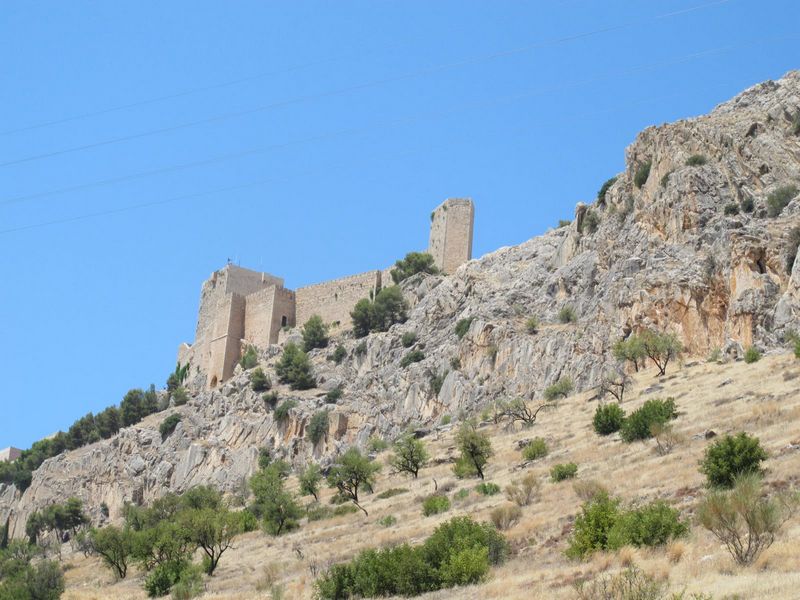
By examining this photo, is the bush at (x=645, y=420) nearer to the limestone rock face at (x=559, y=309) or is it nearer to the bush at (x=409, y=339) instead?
the limestone rock face at (x=559, y=309)

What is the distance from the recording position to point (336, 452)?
44.3 m

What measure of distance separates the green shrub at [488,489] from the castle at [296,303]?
38061 mm

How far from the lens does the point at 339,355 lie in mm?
56156

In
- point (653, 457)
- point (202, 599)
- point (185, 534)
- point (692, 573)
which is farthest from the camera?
point (185, 534)

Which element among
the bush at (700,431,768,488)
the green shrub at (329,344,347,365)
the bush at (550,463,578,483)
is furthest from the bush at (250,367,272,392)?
the bush at (700,431,768,488)

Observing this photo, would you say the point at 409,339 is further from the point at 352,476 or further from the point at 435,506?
the point at 435,506

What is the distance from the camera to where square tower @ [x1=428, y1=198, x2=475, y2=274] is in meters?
63.1

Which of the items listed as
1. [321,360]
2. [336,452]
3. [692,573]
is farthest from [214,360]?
[692,573]

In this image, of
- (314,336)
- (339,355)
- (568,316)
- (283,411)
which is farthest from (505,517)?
(314,336)

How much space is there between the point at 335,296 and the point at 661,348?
103 ft

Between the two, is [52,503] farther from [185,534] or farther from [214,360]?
[185,534]

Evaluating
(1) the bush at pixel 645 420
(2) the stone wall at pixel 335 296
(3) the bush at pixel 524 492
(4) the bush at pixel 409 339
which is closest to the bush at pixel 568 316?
(4) the bush at pixel 409 339

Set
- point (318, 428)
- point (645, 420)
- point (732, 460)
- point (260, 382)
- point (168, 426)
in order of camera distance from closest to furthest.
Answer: point (732, 460)
point (645, 420)
point (318, 428)
point (260, 382)
point (168, 426)

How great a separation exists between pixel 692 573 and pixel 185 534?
14.8 meters
